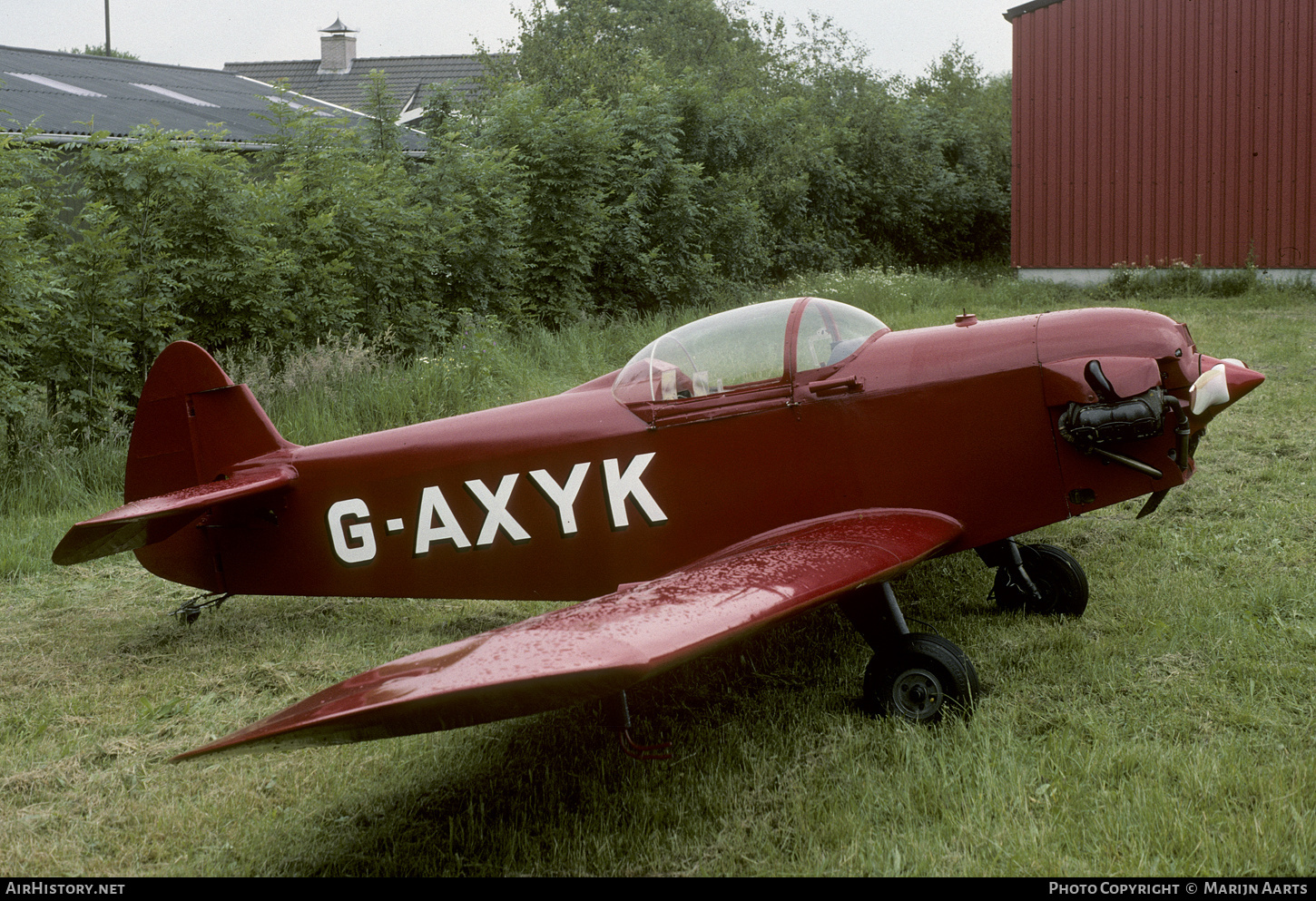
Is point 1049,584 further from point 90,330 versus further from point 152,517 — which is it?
point 90,330

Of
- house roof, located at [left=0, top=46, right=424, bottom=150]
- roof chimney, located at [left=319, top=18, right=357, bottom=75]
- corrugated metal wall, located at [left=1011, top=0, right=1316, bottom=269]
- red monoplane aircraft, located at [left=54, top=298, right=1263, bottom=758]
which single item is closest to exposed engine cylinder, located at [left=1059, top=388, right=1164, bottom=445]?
red monoplane aircraft, located at [left=54, top=298, right=1263, bottom=758]

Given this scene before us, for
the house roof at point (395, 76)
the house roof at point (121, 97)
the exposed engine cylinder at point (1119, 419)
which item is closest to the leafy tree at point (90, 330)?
the house roof at point (121, 97)

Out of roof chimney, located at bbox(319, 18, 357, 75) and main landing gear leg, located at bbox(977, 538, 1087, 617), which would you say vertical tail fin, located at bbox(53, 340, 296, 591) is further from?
roof chimney, located at bbox(319, 18, 357, 75)

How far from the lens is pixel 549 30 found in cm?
2748

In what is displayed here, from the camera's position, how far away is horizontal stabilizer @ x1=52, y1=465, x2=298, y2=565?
366 cm

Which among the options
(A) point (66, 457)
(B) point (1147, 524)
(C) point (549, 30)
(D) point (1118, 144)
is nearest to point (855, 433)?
(B) point (1147, 524)

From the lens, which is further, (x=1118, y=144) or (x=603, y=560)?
(x=1118, y=144)

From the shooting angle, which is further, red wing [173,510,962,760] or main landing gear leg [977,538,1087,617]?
main landing gear leg [977,538,1087,617]

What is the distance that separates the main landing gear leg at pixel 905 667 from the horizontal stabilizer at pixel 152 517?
2.68 metres

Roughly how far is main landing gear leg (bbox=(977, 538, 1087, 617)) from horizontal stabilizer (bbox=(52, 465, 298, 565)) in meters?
3.38

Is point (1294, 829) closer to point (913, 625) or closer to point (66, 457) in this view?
point (913, 625)

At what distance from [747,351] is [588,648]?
6.03 feet

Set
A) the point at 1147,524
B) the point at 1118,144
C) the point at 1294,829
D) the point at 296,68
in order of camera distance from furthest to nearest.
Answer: the point at 296,68 < the point at 1118,144 < the point at 1147,524 < the point at 1294,829

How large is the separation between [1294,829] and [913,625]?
204 centimetres
